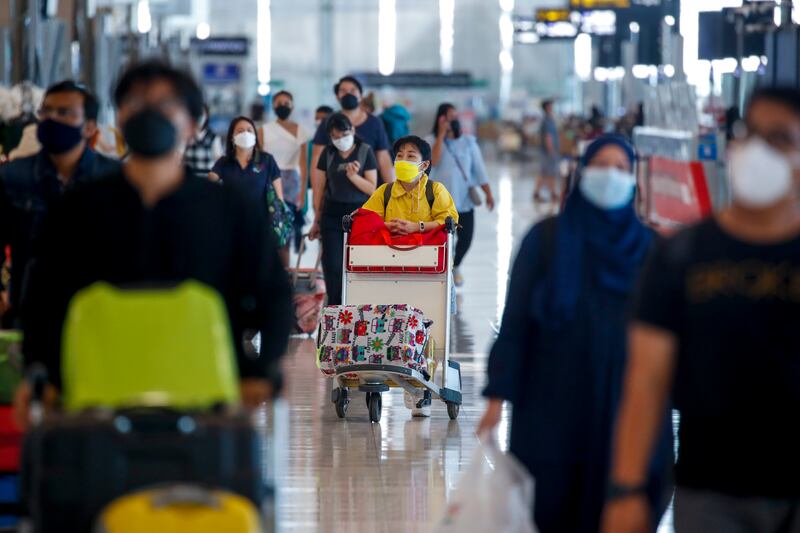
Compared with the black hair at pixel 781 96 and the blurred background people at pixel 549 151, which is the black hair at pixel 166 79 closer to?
the black hair at pixel 781 96

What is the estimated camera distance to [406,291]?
29.8 feet

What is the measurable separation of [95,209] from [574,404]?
158 centimetres

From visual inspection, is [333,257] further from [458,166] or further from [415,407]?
[458,166]

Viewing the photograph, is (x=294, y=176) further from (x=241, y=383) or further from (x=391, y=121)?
(x=241, y=383)

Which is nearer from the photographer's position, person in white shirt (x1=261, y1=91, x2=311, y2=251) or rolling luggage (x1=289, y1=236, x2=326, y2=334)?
rolling luggage (x1=289, y1=236, x2=326, y2=334)

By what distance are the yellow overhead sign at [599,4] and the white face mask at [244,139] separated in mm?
24041

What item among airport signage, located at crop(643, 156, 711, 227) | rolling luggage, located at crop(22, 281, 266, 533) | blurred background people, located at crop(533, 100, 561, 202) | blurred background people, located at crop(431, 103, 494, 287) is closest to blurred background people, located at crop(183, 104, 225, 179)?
blurred background people, located at crop(431, 103, 494, 287)

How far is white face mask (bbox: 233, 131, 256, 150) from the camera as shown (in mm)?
11000

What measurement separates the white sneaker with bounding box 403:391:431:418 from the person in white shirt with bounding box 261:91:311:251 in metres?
5.56

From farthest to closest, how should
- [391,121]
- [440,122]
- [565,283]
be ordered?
[391,121] < [440,122] < [565,283]

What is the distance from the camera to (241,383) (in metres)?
4.04

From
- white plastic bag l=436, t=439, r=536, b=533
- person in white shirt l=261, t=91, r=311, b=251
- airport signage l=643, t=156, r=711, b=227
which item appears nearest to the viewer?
white plastic bag l=436, t=439, r=536, b=533

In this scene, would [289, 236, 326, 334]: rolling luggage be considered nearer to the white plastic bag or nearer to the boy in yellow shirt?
the boy in yellow shirt

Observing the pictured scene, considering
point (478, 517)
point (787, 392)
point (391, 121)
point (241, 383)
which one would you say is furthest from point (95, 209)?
point (391, 121)
